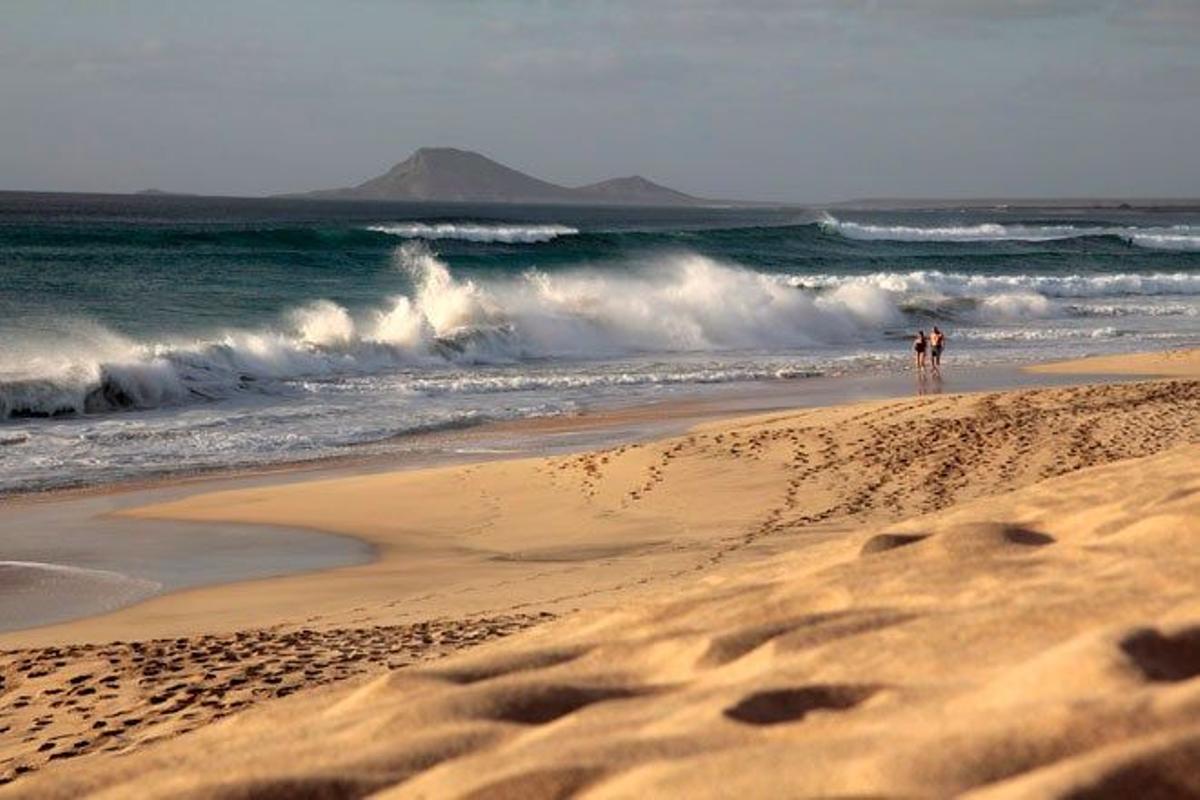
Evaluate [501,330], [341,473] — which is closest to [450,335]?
[501,330]

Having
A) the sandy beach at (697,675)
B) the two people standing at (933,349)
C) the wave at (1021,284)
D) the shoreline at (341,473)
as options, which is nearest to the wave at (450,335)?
the wave at (1021,284)

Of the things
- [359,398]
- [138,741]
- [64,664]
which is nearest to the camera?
[138,741]

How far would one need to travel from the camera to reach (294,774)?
10.7 ft

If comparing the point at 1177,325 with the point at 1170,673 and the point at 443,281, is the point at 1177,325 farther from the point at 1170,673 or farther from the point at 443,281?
the point at 1170,673

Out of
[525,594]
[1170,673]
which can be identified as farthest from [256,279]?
[1170,673]

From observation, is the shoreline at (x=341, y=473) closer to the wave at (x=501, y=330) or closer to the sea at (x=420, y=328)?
the sea at (x=420, y=328)

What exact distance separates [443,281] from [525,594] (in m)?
26.8

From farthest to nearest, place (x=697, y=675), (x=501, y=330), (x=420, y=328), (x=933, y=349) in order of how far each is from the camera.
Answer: (x=501, y=330) < (x=420, y=328) < (x=933, y=349) < (x=697, y=675)

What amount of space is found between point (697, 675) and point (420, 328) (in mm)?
26394

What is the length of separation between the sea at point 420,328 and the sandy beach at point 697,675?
7.73 metres

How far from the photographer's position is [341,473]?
1503cm

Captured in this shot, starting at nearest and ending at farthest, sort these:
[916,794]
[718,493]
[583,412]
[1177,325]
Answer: [916,794] → [718,493] → [583,412] → [1177,325]

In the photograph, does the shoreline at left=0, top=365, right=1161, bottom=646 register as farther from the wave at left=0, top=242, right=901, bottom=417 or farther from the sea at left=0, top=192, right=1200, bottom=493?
the wave at left=0, top=242, right=901, bottom=417

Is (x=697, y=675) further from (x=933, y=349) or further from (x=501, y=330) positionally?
(x=501, y=330)
